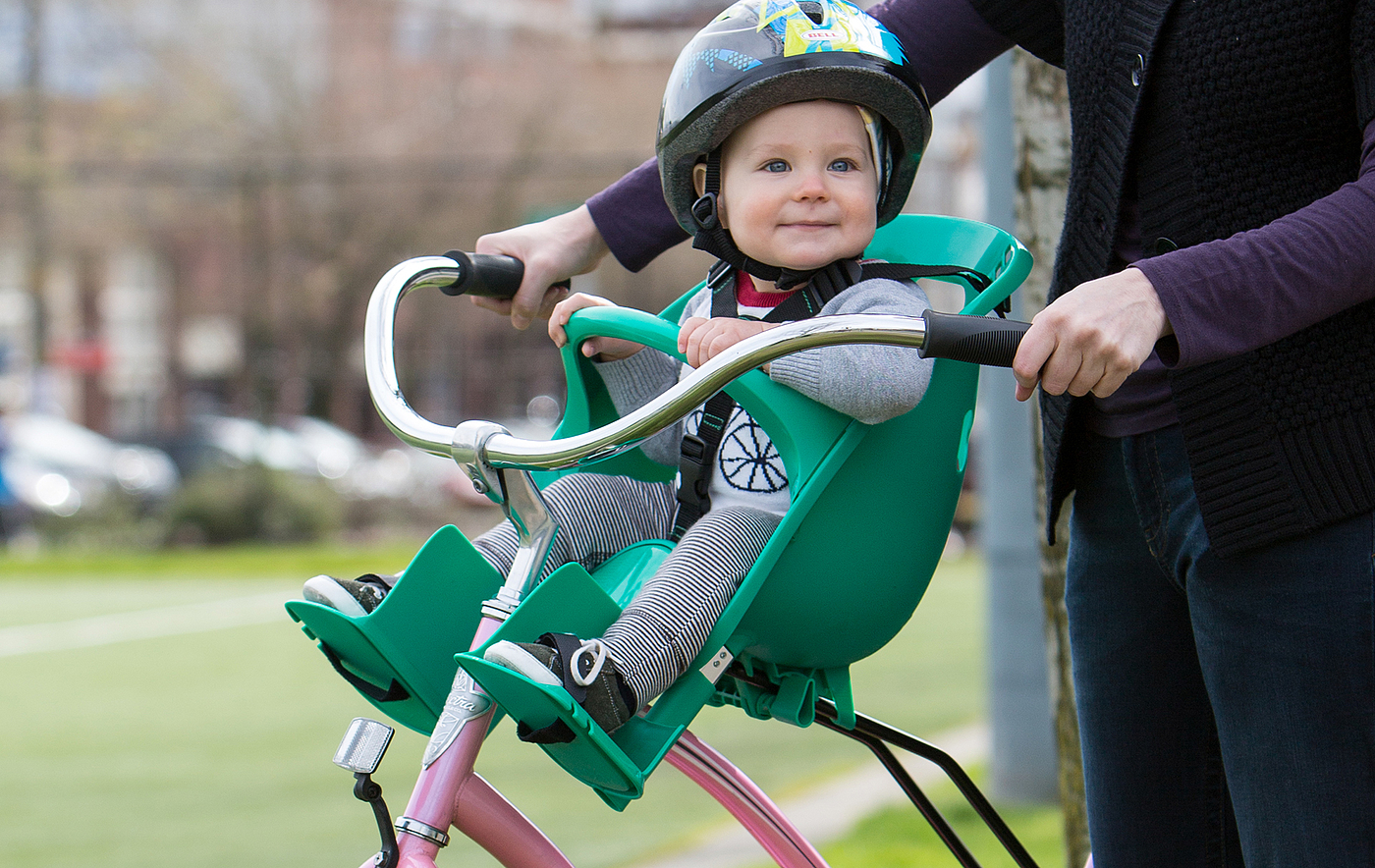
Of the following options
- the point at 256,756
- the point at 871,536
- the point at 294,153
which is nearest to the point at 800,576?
the point at 871,536

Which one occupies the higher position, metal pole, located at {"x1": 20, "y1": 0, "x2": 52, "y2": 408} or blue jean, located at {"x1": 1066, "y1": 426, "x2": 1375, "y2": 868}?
blue jean, located at {"x1": 1066, "y1": 426, "x2": 1375, "y2": 868}

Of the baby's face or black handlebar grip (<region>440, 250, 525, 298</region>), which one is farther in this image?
black handlebar grip (<region>440, 250, 525, 298</region>)

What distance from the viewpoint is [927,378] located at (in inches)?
67.8


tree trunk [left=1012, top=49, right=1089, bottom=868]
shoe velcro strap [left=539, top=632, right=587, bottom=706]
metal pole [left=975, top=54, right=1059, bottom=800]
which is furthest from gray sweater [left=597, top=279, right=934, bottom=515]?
metal pole [left=975, top=54, right=1059, bottom=800]

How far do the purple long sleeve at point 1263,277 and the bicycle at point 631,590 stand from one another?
0.24 metres

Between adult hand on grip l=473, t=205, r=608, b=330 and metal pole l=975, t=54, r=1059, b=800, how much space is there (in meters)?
3.54

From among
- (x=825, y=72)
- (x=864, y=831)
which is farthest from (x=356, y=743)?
(x=864, y=831)

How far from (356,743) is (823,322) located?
2.27 feet

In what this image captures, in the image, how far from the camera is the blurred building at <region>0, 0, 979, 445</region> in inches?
1102

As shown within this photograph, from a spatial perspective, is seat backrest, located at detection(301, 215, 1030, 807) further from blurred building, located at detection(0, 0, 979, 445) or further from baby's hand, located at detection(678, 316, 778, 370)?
blurred building, located at detection(0, 0, 979, 445)

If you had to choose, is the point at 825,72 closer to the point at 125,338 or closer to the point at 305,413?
the point at 305,413

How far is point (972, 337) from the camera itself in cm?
143

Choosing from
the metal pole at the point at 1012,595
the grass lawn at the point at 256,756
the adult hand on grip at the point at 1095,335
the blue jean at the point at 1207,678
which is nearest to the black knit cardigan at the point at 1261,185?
the blue jean at the point at 1207,678

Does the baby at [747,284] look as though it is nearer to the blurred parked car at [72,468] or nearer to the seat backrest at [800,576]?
the seat backrest at [800,576]
